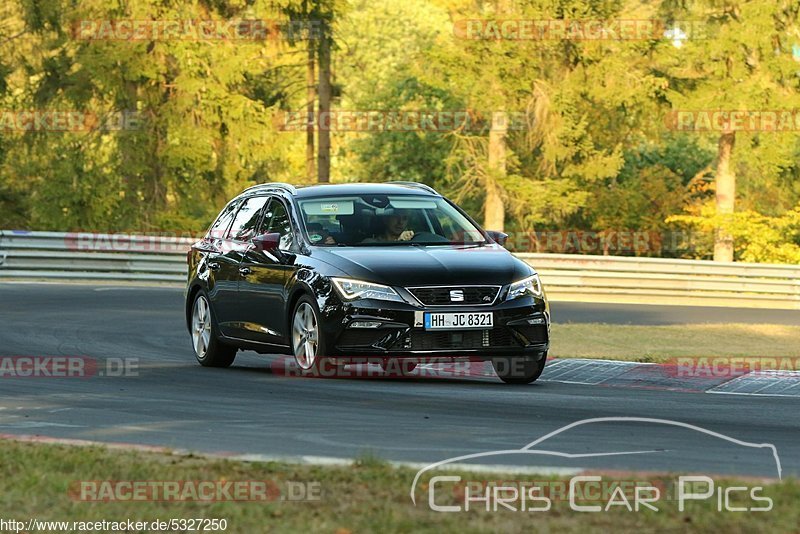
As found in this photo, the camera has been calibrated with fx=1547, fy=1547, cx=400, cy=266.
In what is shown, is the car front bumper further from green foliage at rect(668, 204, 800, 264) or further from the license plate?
→ green foliage at rect(668, 204, 800, 264)

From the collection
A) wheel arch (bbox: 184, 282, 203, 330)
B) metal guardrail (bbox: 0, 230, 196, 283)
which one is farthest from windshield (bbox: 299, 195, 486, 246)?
metal guardrail (bbox: 0, 230, 196, 283)

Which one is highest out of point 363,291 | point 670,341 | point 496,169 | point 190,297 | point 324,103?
point 324,103

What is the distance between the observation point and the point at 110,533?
6156 mm

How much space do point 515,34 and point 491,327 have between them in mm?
34544

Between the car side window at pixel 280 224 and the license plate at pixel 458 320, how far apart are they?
184cm

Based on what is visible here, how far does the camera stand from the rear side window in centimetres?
1543

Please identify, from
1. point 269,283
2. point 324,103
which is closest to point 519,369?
point 269,283

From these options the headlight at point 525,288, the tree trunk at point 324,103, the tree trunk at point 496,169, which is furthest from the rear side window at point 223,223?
the tree trunk at point 496,169

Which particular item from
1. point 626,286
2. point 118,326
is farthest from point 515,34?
point 118,326

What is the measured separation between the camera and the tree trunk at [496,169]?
45.9 meters

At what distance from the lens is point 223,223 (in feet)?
51.1

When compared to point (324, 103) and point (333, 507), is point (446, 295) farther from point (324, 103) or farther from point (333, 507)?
point (324, 103)

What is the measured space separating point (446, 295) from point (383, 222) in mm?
1526

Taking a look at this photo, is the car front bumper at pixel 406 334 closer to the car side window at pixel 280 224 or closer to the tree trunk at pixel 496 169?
the car side window at pixel 280 224
